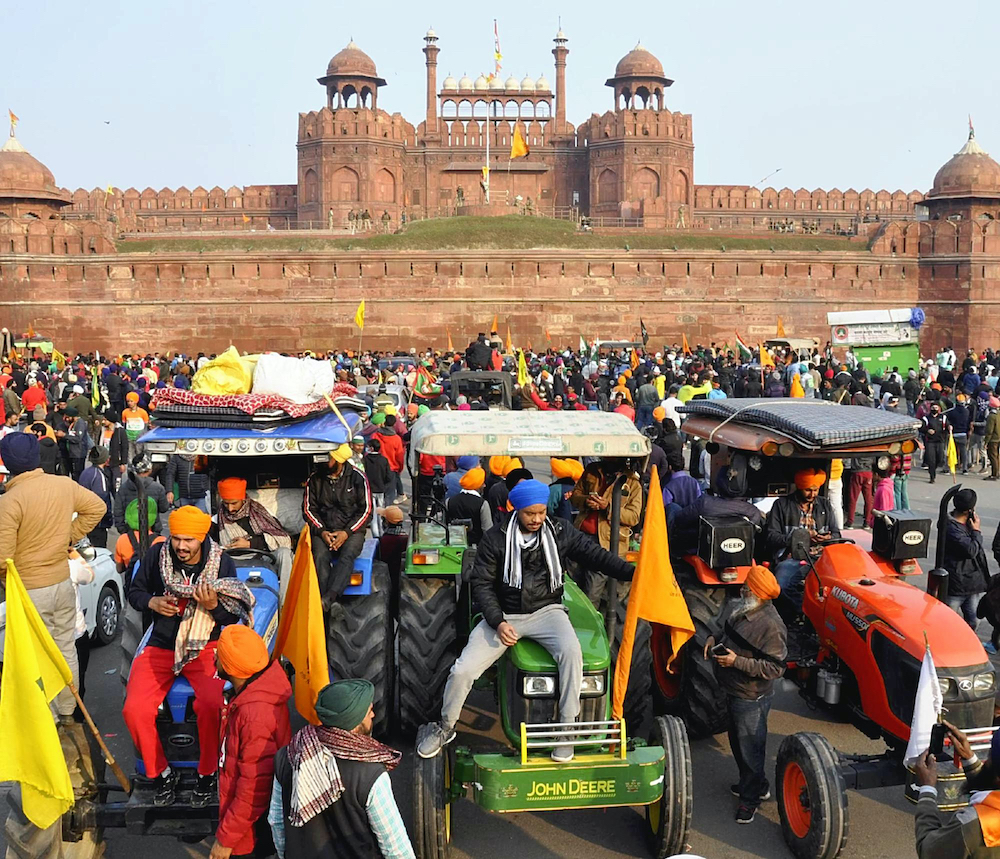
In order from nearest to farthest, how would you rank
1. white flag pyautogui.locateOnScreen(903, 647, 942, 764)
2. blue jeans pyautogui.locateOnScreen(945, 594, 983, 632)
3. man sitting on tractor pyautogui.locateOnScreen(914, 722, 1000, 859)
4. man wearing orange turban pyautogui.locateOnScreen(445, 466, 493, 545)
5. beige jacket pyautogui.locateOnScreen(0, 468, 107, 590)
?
1. man sitting on tractor pyautogui.locateOnScreen(914, 722, 1000, 859)
2. white flag pyautogui.locateOnScreen(903, 647, 942, 764)
3. beige jacket pyautogui.locateOnScreen(0, 468, 107, 590)
4. man wearing orange turban pyautogui.locateOnScreen(445, 466, 493, 545)
5. blue jeans pyautogui.locateOnScreen(945, 594, 983, 632)

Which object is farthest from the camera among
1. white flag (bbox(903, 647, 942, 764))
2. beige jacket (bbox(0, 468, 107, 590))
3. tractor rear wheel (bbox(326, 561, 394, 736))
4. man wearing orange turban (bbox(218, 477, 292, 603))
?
man wearing orange turban (bbox(218, 477, 292, 603))

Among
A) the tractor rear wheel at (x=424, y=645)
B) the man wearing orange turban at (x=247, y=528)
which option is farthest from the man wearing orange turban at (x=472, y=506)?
the man wearing orange turban at (x=247, y=528)

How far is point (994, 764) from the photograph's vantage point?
313cm

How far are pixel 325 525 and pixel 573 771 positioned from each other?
7.58 ft

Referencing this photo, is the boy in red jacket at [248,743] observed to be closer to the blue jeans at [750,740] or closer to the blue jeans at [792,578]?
the blue jeans at [750,740]

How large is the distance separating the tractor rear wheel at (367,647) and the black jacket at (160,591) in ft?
3.17

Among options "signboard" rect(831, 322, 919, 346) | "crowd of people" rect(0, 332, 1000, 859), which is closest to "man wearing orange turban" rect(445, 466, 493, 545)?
"crowd of people" rect(0, 332, 1000, 859)

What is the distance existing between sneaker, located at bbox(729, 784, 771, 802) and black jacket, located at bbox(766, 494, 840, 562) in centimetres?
134

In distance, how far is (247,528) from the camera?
598 cm

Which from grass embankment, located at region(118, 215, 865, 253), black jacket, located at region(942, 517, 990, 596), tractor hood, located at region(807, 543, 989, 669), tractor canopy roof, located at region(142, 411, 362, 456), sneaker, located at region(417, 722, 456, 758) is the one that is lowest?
sneaker, located at region(417, 722, 456, 758)

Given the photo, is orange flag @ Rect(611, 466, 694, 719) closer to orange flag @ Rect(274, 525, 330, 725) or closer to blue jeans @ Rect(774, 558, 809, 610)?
blue jeans @ Rect(774, 558, 809, 610)

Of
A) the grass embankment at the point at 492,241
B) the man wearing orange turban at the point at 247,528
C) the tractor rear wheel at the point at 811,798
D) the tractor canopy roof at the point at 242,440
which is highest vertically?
the grass embankment at the point at 492,241

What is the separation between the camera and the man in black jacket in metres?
5.65

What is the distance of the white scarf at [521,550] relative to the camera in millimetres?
4629
